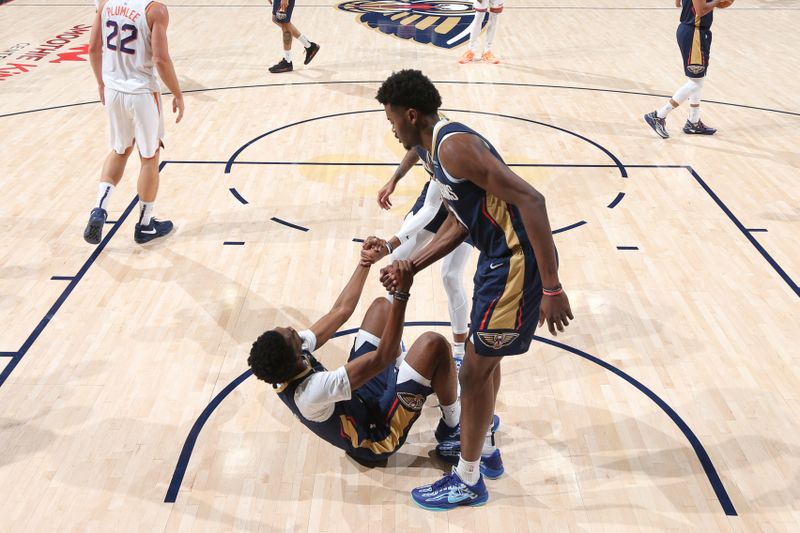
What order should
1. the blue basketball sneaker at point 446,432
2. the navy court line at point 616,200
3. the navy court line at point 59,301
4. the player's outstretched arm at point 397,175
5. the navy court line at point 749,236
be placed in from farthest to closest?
the navy court line at point 616,200 < the navy court line at point 749,236 < the navy court line at point 59,301 < the player's outstretched arm at point 397,175 < the blue basketball sneaker at point 446,432

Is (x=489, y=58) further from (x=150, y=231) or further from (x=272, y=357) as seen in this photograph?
(x=272, y=357)

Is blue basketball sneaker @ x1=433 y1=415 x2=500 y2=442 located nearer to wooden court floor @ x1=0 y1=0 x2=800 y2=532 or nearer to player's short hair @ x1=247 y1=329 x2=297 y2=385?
wooden court floor @ x1=0 y1=0 x2=800 y2=532

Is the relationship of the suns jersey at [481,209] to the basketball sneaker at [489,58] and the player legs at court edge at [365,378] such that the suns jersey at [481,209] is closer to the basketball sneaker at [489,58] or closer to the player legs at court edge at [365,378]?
the player legs at court edge at [365,378]

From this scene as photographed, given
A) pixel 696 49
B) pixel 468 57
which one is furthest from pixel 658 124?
pixel 468 57

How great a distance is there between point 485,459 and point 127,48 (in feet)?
12.6

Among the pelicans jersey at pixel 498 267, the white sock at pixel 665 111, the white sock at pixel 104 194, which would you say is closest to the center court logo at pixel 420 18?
the white sock at pixel 665 111

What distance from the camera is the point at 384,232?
6004 millimetres

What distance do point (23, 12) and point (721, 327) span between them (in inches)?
525

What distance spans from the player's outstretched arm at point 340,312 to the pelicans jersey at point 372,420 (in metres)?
0.23

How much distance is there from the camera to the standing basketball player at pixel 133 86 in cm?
543

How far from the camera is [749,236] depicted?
232 inches

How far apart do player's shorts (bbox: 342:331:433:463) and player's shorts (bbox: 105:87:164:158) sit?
3.11m

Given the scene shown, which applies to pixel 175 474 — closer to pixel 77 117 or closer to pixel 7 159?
pixel 7 159

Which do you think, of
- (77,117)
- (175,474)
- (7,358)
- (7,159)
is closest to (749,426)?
(175,474)
